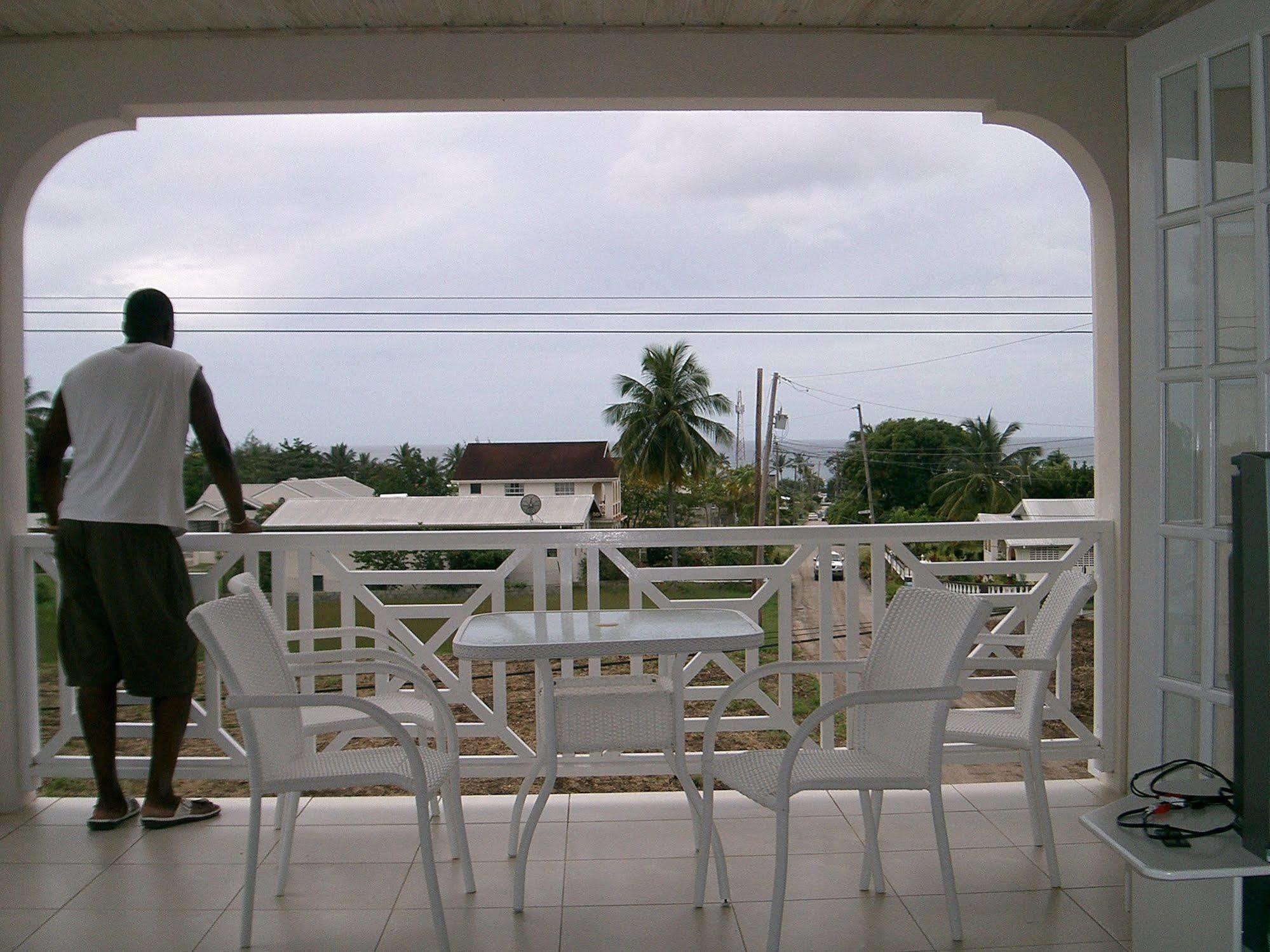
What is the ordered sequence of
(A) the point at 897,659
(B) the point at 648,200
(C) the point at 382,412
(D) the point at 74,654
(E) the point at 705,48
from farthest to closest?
(B) the point at 648,200 < (C) the point at 382,412 < (E) the point at 705,48 < (D) the point at 74,654 < (A) the point at 897,659

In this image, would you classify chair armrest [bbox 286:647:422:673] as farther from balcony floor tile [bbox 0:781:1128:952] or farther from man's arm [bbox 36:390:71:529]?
man's arm [bbox 36:390:71:529]

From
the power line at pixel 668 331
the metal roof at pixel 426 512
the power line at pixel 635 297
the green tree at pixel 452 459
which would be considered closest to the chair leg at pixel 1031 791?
the metal roof at pixel 426 512

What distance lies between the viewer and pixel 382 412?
1884 cm

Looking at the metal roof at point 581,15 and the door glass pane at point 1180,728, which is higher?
the metal roof at point 581,15

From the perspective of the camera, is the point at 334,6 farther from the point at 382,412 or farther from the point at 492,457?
the point at 382,412

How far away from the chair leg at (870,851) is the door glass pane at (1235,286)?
1.35 m

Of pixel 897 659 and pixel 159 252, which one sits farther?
pixel 159 252

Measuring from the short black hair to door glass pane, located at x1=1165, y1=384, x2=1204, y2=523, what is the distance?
2856mm

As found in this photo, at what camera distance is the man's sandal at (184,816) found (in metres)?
2.99

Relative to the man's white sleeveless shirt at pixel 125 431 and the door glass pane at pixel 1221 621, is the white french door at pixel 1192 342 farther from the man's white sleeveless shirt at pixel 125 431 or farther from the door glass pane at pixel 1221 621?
the man's white sleeveless shirt at pixel 125 431

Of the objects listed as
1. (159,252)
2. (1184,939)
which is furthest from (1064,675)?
(159,252)

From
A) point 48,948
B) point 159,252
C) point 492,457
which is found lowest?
point 48,948

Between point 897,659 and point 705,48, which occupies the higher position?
point 705,48

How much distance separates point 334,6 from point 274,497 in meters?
8.19
